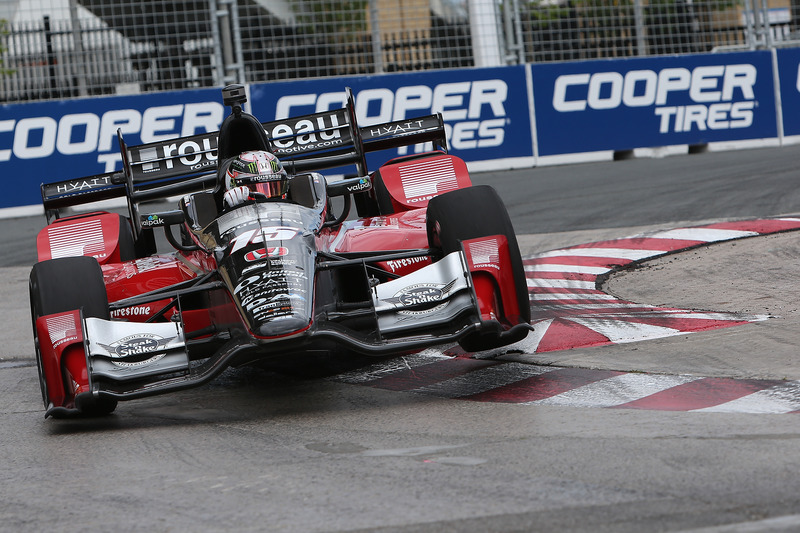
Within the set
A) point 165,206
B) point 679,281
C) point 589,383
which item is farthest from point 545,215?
point 589,383

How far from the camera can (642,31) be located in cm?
1402

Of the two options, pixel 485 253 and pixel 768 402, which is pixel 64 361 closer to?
pixel 485 253

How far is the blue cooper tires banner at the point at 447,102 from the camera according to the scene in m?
12.5

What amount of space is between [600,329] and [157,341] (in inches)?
87.8

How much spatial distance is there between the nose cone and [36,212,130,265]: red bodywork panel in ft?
7.37


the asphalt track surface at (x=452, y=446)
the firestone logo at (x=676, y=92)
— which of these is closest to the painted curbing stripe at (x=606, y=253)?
the asphalt track surface at (x=452, y=446)

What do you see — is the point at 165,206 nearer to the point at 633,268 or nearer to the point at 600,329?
the point at 633,268

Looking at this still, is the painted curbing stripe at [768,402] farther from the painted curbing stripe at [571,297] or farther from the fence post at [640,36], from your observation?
the fence post at [640,36]

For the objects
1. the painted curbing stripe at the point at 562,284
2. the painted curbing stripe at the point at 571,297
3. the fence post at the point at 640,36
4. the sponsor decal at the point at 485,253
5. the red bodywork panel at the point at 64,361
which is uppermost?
the fence post at the point at 640,36

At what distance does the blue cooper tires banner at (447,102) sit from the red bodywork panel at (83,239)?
596 centimetres

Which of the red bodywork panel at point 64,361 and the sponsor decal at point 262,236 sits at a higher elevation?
the sponsor decal at point 262,236

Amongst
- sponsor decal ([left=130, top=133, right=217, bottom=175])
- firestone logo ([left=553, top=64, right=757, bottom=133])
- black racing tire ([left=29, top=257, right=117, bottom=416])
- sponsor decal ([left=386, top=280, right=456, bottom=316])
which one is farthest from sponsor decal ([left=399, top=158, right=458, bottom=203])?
firestone logo ([left=553, top=64, right=757, bottom=133])

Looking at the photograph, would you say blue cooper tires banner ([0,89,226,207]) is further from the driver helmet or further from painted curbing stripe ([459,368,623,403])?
painted curbing stripe ([459,368,623,403])

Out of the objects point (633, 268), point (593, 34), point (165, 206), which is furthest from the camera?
point (593, 34)
